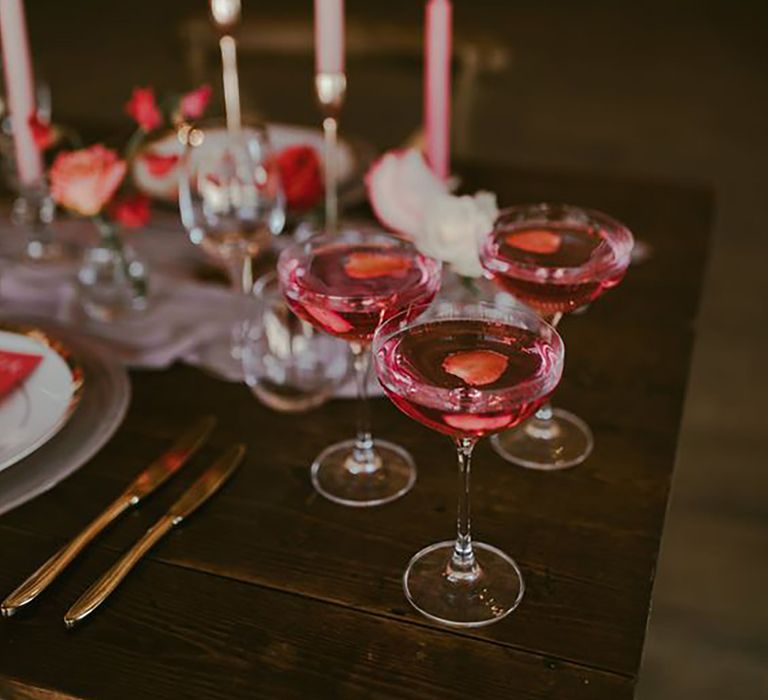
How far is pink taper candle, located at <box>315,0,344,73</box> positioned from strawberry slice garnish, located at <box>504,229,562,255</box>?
255 millimetres

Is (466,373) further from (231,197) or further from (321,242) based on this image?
(231,197)

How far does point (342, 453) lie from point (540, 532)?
0.65 ft

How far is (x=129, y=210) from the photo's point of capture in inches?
45.8

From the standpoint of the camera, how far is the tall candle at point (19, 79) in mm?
1094

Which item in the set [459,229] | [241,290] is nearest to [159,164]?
[241,290]

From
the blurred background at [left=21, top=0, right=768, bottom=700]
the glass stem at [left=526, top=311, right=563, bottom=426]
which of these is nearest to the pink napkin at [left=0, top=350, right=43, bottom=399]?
the glass stem at [left=526, top=311, right=563, bottom=426]

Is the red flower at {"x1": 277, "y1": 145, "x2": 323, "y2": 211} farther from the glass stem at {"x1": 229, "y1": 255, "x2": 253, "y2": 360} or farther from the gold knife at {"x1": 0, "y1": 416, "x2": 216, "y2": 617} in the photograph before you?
the gold knife at {"x1": 0, "y1": 416, "x2": 216, "y2": 617}

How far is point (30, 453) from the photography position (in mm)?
905

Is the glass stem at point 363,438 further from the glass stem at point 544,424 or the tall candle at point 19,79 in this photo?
the tall candle at point 19,79

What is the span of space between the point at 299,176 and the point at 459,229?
36 cm

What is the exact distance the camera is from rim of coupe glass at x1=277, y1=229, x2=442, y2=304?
863 mm

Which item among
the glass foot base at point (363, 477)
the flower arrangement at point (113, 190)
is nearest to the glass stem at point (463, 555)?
the glass foot base at point (363, 477)

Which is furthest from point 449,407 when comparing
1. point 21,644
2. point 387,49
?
point 387,49

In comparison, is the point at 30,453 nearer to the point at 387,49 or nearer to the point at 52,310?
the point at 52,310
